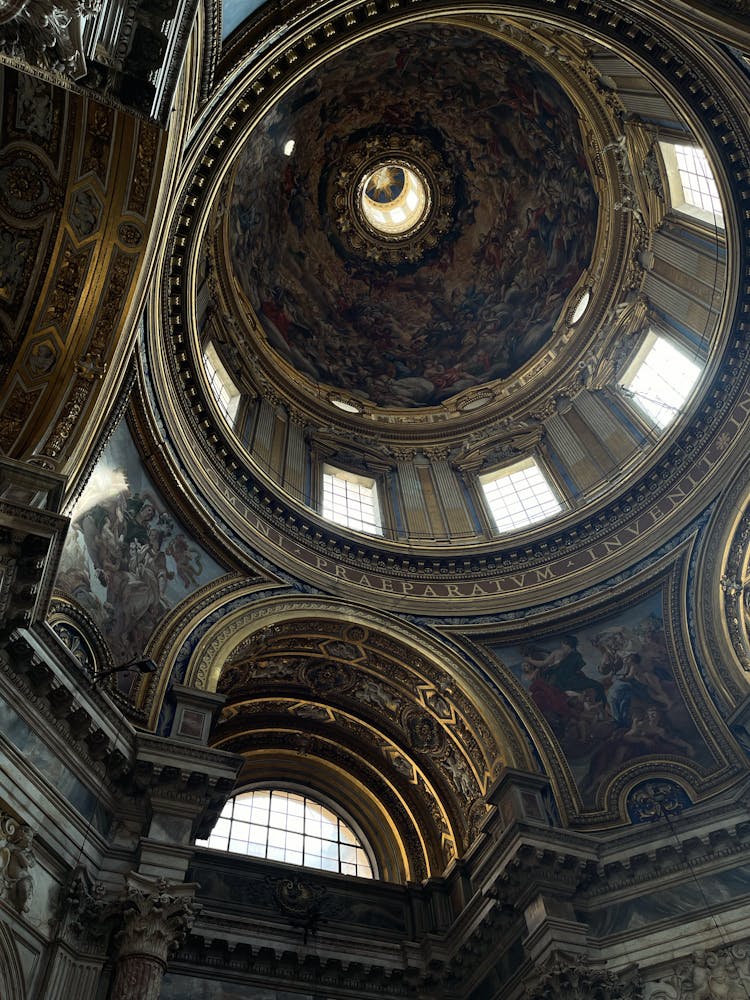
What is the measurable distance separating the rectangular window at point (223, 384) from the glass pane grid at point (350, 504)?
2.77m

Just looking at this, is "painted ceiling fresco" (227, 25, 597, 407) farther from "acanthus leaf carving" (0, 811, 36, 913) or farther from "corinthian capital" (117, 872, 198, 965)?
"acanthus leaf carving" (0, 811, 36, 913)

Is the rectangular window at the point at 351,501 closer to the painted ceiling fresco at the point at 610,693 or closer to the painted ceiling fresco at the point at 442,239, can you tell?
the painted ceiling fresco at the point at 442,239

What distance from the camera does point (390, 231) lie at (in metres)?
24.9

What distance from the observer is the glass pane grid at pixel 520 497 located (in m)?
18.4

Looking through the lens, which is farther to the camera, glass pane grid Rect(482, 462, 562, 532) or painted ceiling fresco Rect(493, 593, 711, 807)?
glass pane grid Rect(482, 462, 562, 532)

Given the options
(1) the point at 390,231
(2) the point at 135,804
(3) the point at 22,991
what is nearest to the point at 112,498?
(2) the point at 135,804

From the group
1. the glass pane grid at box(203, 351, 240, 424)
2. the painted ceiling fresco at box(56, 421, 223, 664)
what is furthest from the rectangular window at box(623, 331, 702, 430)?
the painted ceiling fresco at box(56, 421, 223, 664)

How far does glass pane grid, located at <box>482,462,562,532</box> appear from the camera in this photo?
18.4 metres

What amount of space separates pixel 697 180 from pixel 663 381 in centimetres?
425

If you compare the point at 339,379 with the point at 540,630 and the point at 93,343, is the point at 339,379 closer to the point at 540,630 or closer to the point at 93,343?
the point at 540,630

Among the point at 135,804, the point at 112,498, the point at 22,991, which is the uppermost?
the point at 112,498

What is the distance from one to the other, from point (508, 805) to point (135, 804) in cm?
589

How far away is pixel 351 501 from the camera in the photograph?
62.1 ft

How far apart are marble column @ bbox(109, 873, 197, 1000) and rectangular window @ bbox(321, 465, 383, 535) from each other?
30.9 ft
